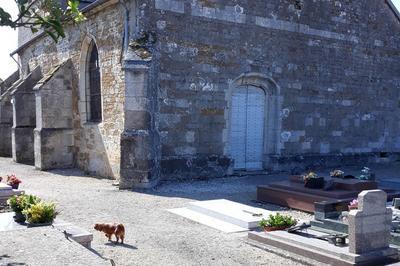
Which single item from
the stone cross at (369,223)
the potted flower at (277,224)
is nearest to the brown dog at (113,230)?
the potted flower at (277,224)

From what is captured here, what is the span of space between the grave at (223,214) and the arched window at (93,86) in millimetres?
6405

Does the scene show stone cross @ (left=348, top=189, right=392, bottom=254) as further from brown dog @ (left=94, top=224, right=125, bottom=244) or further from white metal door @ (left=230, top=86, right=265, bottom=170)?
white metal door @ (left=230, top=86, right=265, bottom=170)

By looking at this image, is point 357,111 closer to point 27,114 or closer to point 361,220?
point 361,220

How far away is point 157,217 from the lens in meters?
8.30

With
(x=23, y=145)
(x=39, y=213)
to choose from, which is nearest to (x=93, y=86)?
(x=23, y=145)

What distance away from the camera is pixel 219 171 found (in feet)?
41.6

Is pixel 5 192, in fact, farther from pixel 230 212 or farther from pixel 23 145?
pixel 23 145

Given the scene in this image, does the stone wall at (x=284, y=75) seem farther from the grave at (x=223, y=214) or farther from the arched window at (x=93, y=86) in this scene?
the arched window at (x=93, y=86)

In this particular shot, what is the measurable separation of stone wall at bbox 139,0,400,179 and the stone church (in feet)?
0.12

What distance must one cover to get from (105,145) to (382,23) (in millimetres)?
11371

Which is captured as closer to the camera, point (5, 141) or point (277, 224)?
point (277, 224)

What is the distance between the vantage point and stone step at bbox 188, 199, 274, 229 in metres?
7.66

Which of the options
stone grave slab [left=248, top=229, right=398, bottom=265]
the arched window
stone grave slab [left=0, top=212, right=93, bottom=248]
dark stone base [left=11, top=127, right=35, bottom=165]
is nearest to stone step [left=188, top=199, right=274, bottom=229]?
stone grave slab [left=248, top=229, right=398, bottom=265]

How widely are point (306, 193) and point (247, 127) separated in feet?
15.2
